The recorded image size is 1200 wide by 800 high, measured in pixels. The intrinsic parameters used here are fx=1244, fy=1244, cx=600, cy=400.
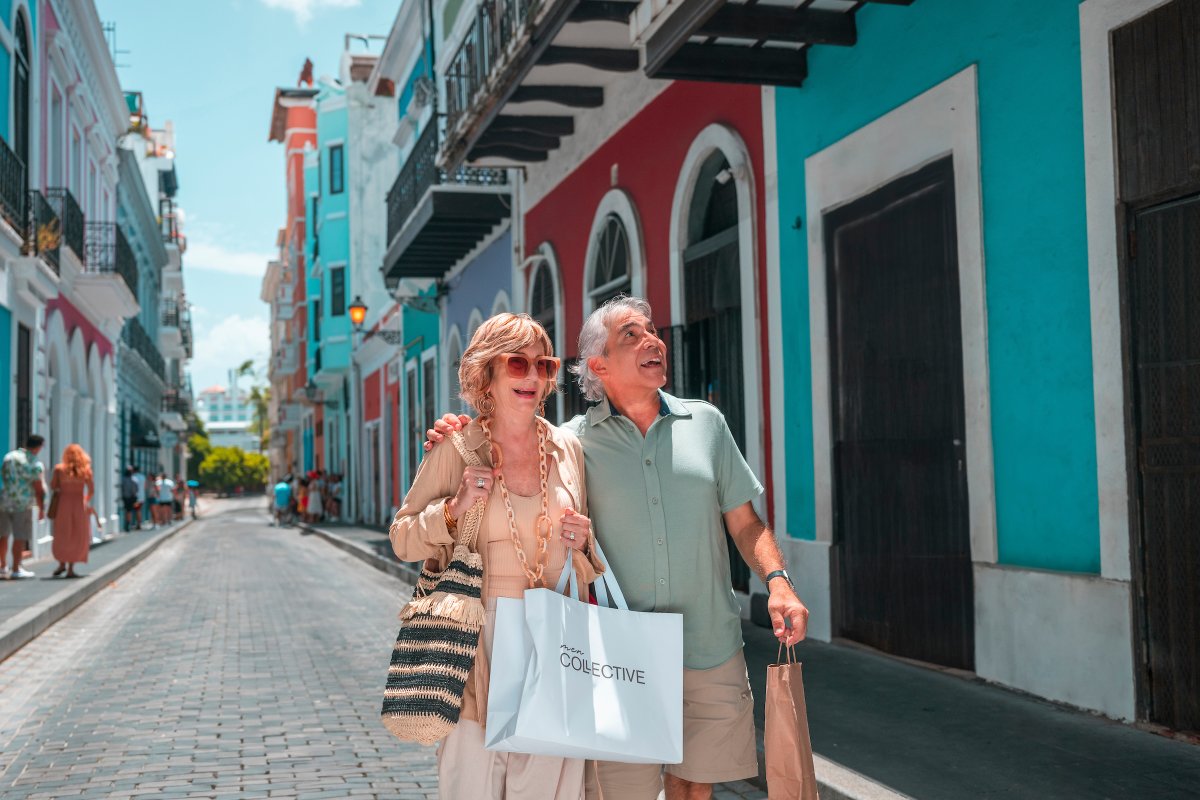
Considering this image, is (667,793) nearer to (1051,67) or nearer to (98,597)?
(1051,67)

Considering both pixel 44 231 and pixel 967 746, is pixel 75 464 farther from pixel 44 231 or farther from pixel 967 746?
pixel 967 746

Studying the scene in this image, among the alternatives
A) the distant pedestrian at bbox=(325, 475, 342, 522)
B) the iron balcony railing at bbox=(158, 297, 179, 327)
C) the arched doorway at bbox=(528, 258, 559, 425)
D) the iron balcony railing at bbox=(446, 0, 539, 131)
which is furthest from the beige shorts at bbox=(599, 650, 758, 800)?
the iron balcony railing at bbox=(158, 297, 179, 327)

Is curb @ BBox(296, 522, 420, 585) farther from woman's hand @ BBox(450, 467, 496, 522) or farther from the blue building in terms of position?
woman's hand @ BBox(450, 467, 496, 522)

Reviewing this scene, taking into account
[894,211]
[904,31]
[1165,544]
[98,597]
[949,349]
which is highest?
[904,31]

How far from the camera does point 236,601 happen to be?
44.6ft

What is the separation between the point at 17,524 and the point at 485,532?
44.8ft

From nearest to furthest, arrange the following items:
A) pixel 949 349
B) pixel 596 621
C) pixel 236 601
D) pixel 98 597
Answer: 1. pixel 596 621
2. pixel 949 349
3. pixel 236 601
4. pixel 98 597

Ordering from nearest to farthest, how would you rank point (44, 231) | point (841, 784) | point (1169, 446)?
point (841, 784) → point (1169, 446) → point (44, 231)

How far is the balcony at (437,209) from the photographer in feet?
56.9

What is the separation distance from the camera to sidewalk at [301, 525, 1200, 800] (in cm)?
448

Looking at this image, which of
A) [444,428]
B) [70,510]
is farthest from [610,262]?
[444,428]

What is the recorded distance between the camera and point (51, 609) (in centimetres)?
Result: 1168

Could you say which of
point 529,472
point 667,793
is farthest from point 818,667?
point 529,472

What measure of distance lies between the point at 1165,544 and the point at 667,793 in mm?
3084
